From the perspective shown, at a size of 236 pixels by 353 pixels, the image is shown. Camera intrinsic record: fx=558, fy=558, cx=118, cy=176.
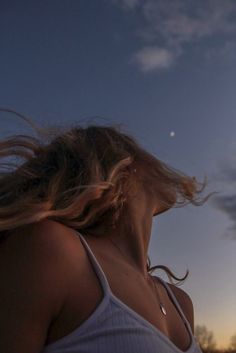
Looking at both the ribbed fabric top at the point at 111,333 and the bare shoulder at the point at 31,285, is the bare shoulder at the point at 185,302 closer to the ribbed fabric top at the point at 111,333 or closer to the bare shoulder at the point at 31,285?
the ribbed fabric top at the point at 111,333

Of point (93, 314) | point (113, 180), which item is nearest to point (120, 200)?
point (113, 180)

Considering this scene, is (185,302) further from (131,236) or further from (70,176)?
(70,176)

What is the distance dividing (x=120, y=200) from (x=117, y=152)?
0.24m

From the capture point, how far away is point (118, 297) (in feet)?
7.23

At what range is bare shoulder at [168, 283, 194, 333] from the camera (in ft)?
10.3

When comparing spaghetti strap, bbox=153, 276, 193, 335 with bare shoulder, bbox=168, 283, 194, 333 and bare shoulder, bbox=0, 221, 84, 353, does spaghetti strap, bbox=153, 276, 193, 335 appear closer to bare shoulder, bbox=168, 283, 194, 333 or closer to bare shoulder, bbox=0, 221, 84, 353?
bare shoulder, bbox=168, 283, 194, 333

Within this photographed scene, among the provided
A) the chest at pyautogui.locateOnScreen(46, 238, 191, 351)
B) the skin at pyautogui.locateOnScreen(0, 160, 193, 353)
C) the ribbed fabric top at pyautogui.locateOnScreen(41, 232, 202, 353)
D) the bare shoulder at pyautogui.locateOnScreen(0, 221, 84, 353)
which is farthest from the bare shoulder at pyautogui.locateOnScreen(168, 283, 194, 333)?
the bare shoulder at pyautogui.locateOnScreen(0, 221, 84, 353)

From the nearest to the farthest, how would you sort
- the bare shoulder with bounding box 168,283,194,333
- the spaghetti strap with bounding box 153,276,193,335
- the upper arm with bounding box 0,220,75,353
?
the upper arm with bounding box 0,220,75,353
the spaghetti strap with bounding box 153,276,193,335
the bare shoulder with bounding box 168,283,194,333

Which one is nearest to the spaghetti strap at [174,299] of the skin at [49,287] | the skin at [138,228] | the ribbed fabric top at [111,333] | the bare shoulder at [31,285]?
the skin at [138,228]

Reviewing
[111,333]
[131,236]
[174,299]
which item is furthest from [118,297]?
[174,299]

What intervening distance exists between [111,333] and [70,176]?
724 millimetres

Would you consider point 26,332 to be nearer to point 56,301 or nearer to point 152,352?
point 56,301

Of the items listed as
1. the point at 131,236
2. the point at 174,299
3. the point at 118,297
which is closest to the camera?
the point at 118,297

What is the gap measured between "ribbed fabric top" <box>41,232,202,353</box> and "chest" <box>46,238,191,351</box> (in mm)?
21
